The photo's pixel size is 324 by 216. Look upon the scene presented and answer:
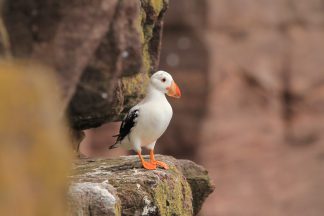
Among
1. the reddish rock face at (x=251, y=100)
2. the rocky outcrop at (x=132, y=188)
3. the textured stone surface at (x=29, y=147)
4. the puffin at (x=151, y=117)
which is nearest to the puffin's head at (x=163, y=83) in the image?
the puffin at (x=151, y=117)

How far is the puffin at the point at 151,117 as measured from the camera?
859 cm

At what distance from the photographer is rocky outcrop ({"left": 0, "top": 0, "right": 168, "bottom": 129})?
6.23 metres

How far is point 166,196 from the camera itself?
8.08 metres

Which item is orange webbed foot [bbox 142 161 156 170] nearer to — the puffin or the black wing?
the puffin

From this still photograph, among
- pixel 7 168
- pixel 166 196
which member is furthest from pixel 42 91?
pixel 166 196

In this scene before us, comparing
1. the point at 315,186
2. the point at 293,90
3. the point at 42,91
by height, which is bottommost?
the point at 315,186

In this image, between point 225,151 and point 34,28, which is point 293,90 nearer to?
point 225,151

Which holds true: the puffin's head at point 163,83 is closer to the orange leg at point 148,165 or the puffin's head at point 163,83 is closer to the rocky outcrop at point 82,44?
the rocky outcrop at point 82,44

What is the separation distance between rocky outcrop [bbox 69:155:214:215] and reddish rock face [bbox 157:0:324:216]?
1125 centimetres

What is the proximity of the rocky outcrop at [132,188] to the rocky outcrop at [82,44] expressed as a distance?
41cm

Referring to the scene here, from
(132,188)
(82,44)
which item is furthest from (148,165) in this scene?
(82,44)

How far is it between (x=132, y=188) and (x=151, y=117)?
96 cm

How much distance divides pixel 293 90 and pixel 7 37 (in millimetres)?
15772

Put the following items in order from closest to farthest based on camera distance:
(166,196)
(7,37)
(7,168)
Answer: (7,168) → (7,37) → (166,196)
